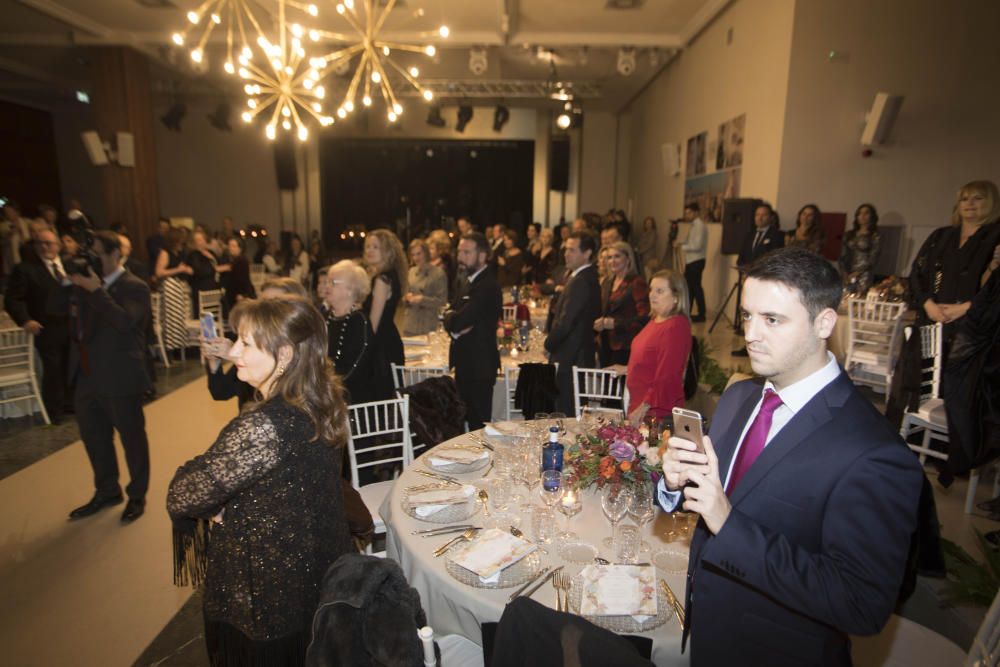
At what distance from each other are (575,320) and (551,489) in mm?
2170

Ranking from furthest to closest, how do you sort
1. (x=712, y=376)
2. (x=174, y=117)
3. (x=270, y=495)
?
(x=174, y=117) → (x=712, y=376) → (x=270, y=495)

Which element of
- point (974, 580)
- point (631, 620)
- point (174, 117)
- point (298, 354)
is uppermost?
point (174, 117)

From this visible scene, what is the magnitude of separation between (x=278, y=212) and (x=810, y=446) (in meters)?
16.0

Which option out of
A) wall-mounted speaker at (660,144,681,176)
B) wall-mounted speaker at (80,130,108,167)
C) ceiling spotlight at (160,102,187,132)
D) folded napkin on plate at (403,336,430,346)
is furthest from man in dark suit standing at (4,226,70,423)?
wall-mounted speaker at (660,144,681,176)

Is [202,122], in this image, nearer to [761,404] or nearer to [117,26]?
[117,26]

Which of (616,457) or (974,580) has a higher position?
→ (616,457)

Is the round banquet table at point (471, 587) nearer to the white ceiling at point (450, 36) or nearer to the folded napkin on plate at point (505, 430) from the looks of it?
the folded napkin on plate at point (505, 430)

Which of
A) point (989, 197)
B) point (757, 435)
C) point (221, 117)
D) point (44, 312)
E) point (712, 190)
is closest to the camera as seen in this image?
point (757, 435)

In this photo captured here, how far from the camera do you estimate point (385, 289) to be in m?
3.65

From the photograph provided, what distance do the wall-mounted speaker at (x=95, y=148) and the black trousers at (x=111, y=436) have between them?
8.59m

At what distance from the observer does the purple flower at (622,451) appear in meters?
2.10

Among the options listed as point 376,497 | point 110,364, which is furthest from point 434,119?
point 376,497

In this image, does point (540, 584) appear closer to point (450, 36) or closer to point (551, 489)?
point (551, 489)

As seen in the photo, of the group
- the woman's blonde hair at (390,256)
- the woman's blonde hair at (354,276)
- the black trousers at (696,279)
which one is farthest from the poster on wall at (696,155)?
the woman's blonde hair at (354,276)
